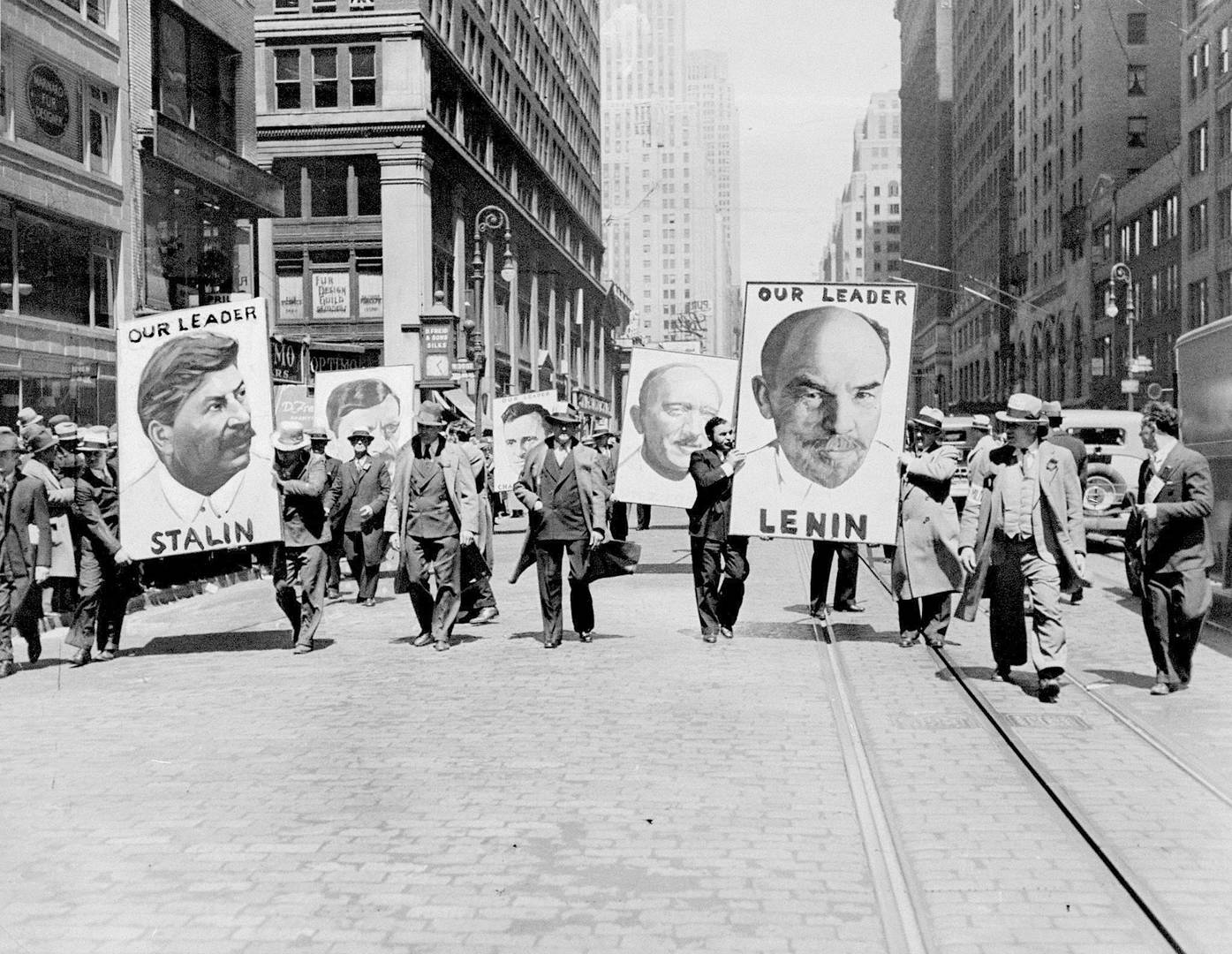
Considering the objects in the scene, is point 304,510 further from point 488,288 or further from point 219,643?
point 488,288

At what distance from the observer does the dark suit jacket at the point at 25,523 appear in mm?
10414

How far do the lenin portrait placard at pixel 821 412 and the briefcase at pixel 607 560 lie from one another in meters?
0.95

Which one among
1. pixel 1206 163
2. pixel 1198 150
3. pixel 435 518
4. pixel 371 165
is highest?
pixel 1198 150

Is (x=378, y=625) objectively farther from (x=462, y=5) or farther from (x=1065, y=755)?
(x=462, y=5)

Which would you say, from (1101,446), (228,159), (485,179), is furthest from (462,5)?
(1101,446)

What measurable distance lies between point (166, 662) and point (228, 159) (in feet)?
72.5

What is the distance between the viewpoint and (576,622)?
12.0 meters

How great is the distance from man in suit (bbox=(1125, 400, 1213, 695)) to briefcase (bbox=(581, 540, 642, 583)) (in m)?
3.99

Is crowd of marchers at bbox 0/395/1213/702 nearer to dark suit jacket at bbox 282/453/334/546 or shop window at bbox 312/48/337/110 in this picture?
dark suit jacket at bbox 282/453/334/546

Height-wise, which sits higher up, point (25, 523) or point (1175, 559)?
point (25, 523)

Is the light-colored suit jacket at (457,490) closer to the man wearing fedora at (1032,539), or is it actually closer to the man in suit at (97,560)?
the man in suit at (97,560)

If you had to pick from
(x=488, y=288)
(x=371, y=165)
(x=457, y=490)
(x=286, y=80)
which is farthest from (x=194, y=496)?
(x=488, y=288)

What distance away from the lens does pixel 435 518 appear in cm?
1143

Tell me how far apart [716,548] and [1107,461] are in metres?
15.2
